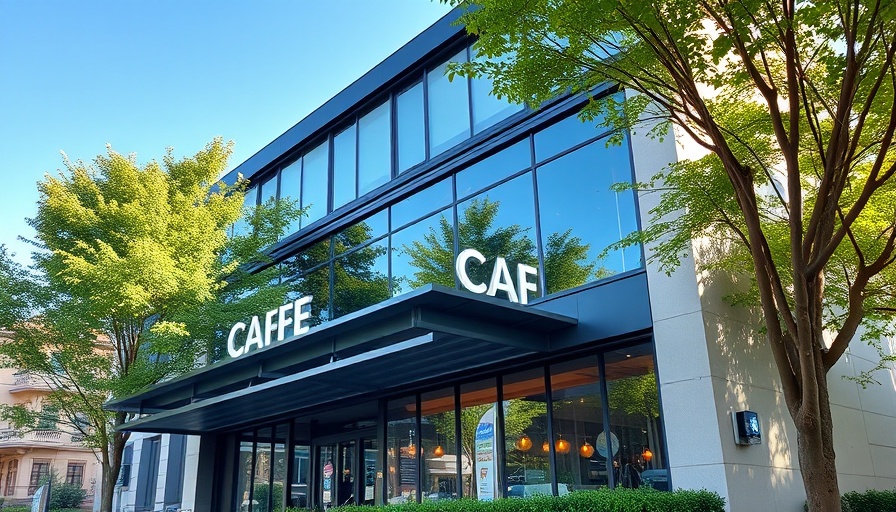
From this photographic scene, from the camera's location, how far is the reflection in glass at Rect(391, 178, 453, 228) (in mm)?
15047

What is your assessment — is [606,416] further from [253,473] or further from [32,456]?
[32,456]

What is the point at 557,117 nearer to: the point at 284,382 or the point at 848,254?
the point at 848,254

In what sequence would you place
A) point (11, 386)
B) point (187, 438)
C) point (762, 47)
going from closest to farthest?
point (762, 47)
point (187, 438)
point (11, 386)

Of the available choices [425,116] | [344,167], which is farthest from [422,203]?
[344,167]

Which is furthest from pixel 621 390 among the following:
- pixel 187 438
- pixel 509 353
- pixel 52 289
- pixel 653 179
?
pixel 187 438

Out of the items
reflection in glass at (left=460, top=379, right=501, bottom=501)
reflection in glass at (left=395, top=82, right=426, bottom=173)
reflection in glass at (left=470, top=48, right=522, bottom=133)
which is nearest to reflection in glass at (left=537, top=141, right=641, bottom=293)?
reflection in glass at (left=470, top=48, right=522, bottom=133)

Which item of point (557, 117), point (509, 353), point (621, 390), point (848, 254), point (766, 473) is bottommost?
point (766, 473)

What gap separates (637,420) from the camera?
10398 mm

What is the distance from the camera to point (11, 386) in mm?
46906

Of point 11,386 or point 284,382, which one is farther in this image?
point 11,386

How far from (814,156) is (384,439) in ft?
31.0

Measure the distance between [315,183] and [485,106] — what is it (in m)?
6.99

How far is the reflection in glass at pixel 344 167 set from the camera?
1842cm

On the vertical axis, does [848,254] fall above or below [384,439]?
above
